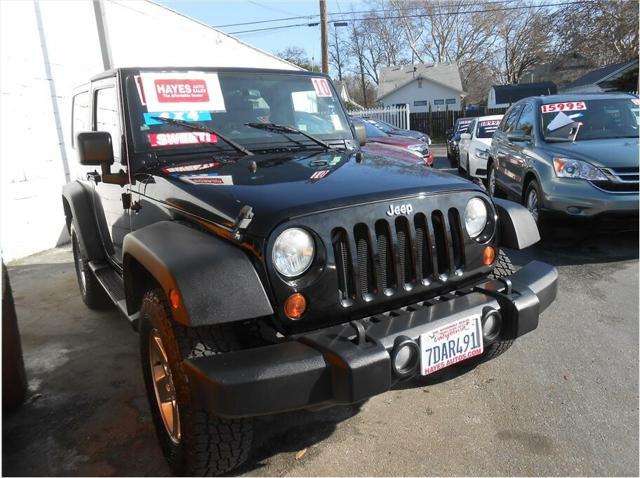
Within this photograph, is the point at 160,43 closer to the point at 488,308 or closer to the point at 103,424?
the point at 103,424

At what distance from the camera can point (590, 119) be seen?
6094mm

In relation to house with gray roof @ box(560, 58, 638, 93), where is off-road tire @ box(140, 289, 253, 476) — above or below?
below

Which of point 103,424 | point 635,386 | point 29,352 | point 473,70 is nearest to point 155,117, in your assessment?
point 103,424

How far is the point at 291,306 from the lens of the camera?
204 cm

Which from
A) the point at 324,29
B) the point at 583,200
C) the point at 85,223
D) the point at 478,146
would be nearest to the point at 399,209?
the point at 85,223

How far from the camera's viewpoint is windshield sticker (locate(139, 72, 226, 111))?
10.2 ft

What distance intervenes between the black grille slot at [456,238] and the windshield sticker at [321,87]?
1719 mm

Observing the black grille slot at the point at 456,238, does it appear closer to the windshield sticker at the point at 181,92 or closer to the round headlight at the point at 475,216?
the round headlight at the point at 475,216

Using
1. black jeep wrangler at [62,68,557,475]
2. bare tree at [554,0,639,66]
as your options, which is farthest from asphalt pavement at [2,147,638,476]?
bare tree at [554,0,639,66]

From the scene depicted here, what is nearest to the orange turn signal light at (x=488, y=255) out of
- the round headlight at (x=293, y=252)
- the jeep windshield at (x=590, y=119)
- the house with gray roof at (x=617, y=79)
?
the round headlight at (x=293, y=252)

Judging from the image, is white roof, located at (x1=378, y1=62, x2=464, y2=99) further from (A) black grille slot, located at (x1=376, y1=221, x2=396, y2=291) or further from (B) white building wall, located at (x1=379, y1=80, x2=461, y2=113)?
(A) black grille slot, located at (x1=376, y1=221, x2=396, y2=291)

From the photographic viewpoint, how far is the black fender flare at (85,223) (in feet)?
13.2

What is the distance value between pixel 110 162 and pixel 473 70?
5778 centimetres

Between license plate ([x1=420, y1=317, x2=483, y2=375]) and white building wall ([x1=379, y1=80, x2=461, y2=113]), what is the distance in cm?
4677
